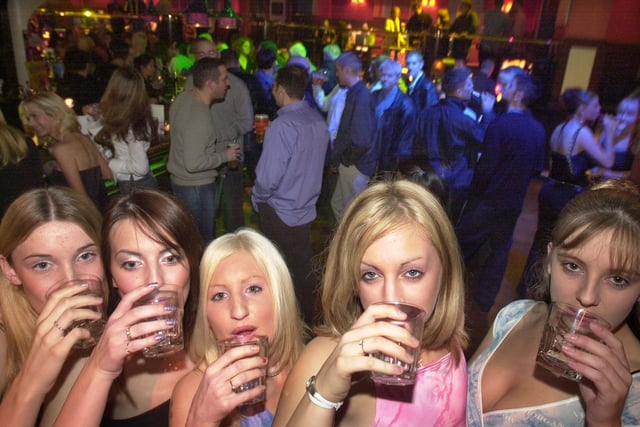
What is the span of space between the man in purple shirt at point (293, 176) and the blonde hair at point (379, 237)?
6.79 feet

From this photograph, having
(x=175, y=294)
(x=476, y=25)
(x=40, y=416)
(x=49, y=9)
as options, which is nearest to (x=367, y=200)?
(x=175, y=294)

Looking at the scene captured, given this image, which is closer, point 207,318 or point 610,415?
point 610,415

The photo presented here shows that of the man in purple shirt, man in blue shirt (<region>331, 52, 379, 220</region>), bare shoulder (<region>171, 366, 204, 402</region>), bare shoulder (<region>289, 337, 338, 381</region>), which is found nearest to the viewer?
bare shoulder (<region>289, 337, 338, 381</region>)

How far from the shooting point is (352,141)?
4.50 m

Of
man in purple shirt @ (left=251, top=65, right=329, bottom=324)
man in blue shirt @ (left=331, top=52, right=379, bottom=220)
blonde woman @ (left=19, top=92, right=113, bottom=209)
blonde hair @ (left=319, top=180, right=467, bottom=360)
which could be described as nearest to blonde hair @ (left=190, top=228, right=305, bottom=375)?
blonde hair @ (left=319, top=180, right=467, bottom=360)

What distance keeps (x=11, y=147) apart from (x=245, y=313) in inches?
100

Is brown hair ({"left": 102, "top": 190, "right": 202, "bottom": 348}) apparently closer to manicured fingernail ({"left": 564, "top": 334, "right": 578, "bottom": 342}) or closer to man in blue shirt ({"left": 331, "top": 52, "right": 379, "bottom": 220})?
manicured fingernail ({"left": 564, "top": 334, "right": 578, "bottom": 342})

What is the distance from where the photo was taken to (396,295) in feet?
4.03

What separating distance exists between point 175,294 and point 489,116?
5194 mm

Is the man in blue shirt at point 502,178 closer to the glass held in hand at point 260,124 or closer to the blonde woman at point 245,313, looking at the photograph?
the glass held in hand at point 260,124

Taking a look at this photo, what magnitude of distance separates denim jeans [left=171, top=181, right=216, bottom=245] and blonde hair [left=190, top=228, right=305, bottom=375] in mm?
2288

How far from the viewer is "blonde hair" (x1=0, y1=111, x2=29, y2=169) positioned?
9.73 ft

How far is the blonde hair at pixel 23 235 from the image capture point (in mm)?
1527

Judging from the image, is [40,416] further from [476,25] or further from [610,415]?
[476,25]
